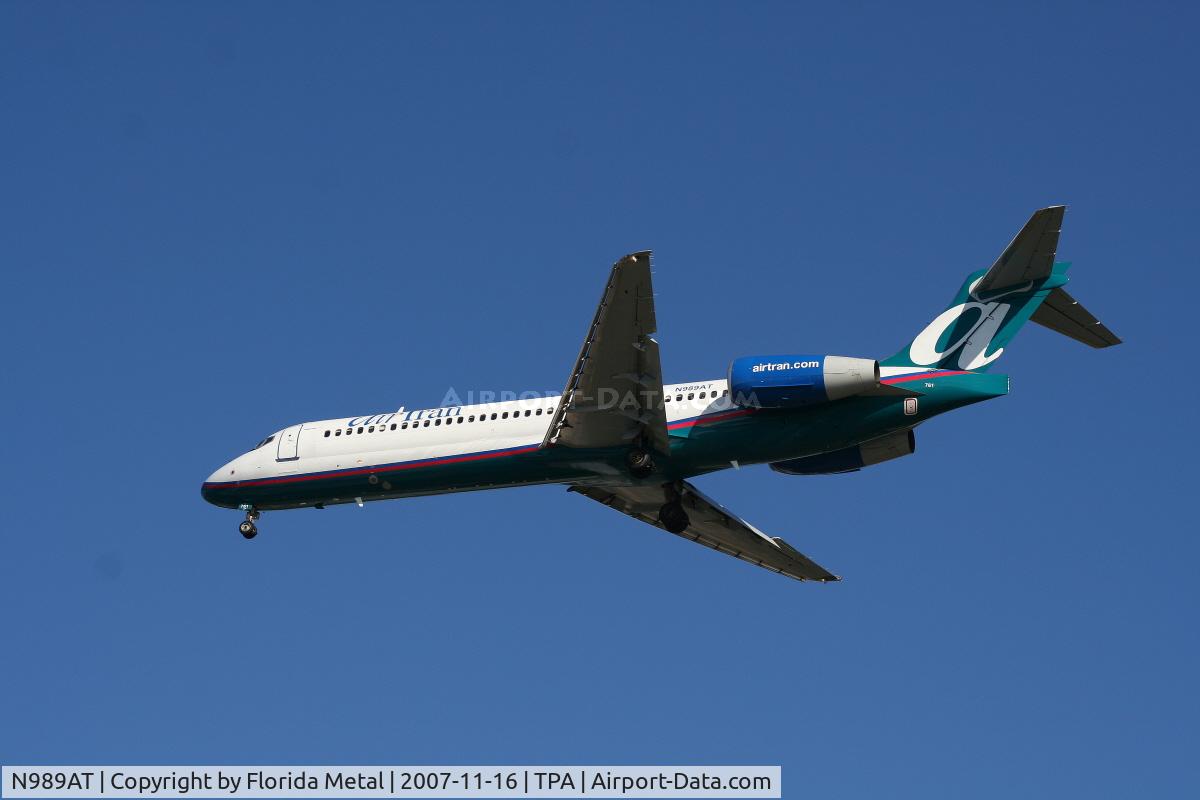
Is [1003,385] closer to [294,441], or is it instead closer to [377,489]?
[377,489]

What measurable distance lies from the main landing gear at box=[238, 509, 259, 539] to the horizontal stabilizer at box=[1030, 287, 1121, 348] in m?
18.6

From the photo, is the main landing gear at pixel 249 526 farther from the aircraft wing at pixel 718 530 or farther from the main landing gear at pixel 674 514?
the main landing gear at pixel 674 514

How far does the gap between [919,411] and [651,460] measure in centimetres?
569

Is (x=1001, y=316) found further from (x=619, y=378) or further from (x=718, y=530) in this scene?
(x=718, y=530)

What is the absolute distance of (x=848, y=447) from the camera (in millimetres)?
33406

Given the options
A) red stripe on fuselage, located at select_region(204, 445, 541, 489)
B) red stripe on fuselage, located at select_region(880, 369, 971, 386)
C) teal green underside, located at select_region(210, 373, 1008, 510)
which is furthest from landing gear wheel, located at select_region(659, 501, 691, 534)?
red stripe on fuselage, located at select_region(880, 369, 971, 386)

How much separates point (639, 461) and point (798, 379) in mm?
4023

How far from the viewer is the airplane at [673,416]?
31906 mm

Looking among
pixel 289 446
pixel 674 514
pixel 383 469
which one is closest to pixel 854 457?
pixel 674 514

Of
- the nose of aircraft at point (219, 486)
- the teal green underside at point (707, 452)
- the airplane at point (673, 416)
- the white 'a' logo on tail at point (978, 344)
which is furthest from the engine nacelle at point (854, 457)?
the nose of aircraft at point (219, 486)

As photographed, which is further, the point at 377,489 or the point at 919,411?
the point at 377,489

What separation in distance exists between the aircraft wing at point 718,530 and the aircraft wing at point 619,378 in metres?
3.53

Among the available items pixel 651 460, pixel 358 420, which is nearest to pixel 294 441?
pixel 358 420

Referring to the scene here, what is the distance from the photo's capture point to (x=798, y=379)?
105 ft
